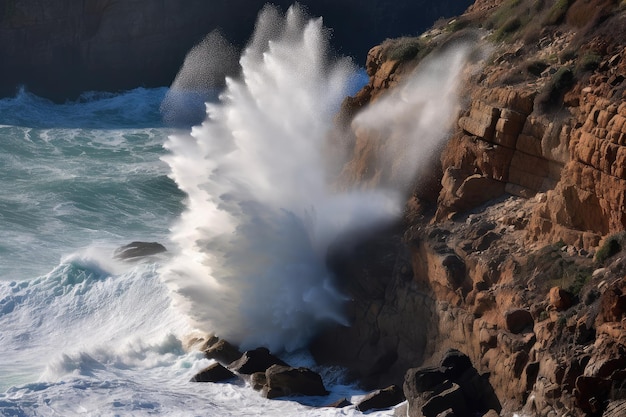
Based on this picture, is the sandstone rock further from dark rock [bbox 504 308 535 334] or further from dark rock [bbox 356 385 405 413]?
dark rock [bbox 356 385 405 413]

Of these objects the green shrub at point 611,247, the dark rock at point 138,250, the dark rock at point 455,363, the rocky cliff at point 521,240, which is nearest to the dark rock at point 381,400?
the rocky cliff at point 521,240

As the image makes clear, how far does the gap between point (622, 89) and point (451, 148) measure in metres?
4.56

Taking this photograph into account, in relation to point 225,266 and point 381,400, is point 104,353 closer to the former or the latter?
point 225,266

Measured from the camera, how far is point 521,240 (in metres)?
22.2

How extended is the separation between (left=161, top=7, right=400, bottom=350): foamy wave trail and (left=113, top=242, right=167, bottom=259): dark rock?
2.33 metres

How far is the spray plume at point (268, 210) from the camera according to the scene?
25.6 metres

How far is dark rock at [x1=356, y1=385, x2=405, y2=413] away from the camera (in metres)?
21.7

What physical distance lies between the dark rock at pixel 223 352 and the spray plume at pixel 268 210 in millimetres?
440

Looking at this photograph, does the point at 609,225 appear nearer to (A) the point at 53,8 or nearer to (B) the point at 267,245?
(B) the point at 267,245

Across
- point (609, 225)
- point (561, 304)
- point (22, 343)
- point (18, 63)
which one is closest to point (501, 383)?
point (561, 304)

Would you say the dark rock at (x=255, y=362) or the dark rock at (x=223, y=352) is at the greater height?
the dark rock at (x=223, y=352)

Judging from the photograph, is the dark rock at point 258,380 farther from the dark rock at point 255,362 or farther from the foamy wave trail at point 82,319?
the foamy wave trail at point 82,319

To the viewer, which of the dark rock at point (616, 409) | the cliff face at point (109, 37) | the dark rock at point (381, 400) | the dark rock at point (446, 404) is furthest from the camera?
the cliff face at point (109, 37)

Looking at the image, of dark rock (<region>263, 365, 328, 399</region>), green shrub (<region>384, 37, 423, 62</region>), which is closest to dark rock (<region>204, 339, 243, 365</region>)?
dark rock (<region>263, 365, 328, 399</region>)
